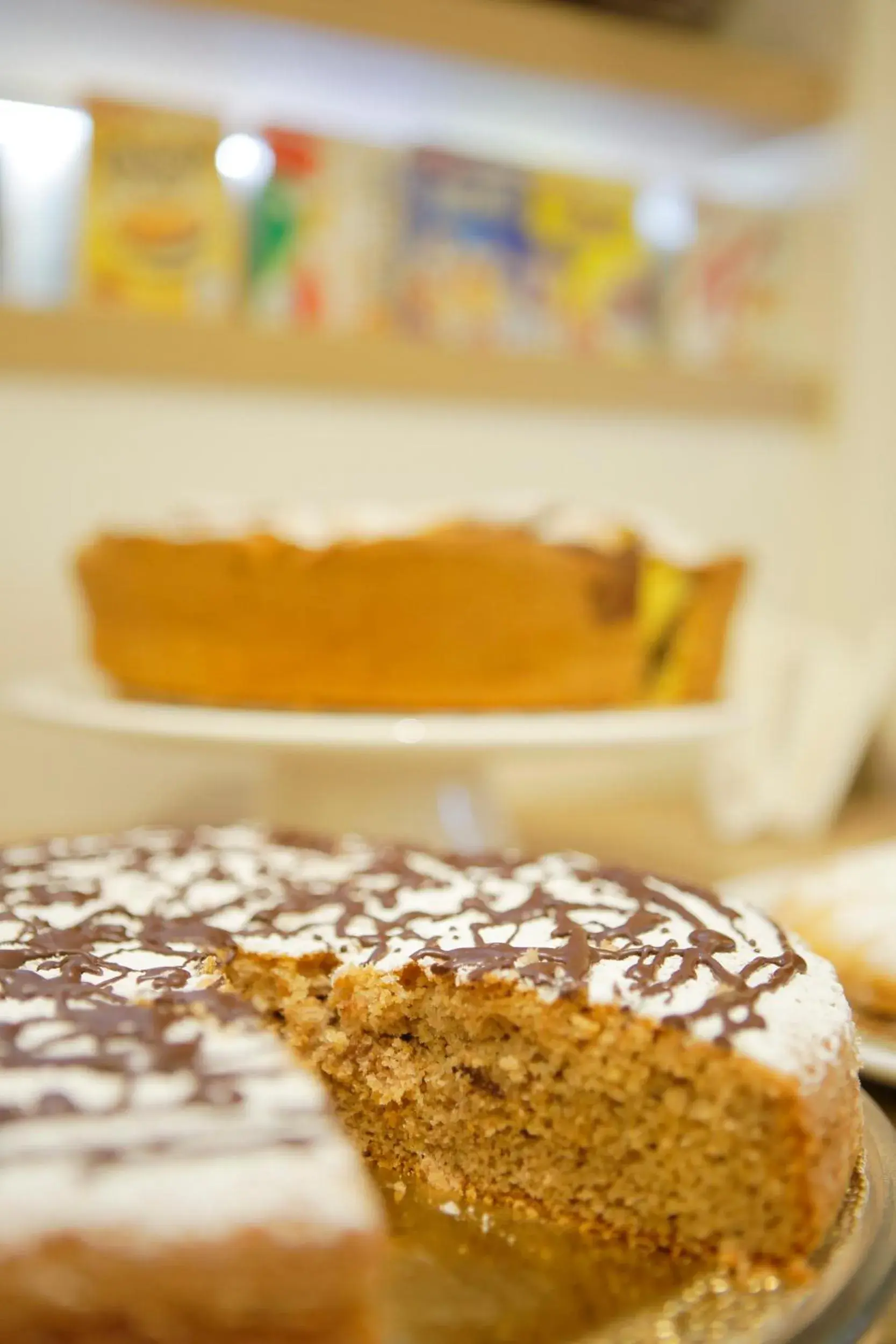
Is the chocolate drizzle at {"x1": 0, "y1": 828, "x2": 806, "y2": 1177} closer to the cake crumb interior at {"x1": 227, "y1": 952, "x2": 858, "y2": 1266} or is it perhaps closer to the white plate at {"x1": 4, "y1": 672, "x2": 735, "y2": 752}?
the cake crumb interior at {"x1": 227, "y1": 952, "x2": 858, "y2": 1266}

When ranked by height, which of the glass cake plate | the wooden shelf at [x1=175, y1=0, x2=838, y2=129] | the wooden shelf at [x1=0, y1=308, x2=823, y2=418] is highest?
the wooden shelf at [x1=175, y1=0, x2=838, y2=129]

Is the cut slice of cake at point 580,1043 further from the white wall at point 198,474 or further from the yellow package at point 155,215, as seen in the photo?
the yellow package at point 155,215

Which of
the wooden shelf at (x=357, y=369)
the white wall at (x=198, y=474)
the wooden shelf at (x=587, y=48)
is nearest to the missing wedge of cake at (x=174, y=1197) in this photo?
the white wall at (x=198, y=474)

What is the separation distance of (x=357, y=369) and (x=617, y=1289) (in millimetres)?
1567

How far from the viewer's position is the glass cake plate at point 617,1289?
21.9 inches

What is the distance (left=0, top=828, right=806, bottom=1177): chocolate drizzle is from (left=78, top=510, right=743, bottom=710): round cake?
353 mm

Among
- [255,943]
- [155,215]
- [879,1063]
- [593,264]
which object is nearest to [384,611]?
[255,943]

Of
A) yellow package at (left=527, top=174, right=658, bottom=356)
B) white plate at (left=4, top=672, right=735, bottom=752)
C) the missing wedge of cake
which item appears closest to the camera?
the missing wedge of cake

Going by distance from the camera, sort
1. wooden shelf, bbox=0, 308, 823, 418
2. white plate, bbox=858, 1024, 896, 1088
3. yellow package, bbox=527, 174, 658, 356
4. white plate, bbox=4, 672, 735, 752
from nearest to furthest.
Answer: white plate, bbox=858, 1024, 896, 1088 → white plate, bbox=4, 672, 735, 752 → wooden shelf, bbox=0, 308, 823, 418 → yellow package, bbox=527, 174, 658, 356

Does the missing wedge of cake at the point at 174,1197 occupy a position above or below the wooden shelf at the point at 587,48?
below

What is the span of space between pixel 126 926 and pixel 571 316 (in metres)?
1.61

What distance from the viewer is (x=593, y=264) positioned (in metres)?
2.20

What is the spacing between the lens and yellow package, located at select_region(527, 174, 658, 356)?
2.13m

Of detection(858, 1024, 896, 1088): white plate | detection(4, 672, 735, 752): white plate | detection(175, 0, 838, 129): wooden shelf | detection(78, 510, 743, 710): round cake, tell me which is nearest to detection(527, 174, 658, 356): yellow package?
detection(175, 0, 838, 129): wooden shelf
